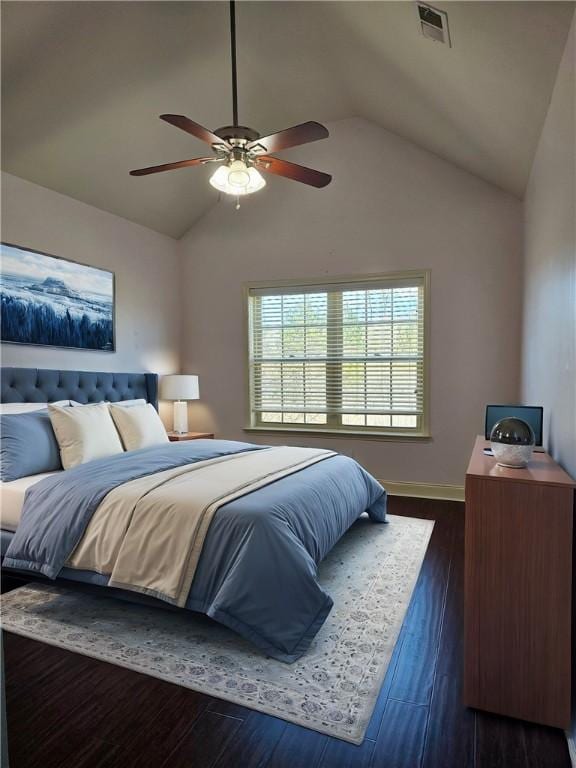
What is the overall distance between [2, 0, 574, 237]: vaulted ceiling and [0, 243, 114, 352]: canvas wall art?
2.17 feet

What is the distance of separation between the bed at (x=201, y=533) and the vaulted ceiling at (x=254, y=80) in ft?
7.99

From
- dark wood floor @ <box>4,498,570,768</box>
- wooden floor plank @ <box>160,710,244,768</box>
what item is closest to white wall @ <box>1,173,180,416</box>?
dark wood floor @ <box>4,498,570,768</box>

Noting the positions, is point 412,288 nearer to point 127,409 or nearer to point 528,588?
point 127,409

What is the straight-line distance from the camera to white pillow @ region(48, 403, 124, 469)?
3294 mm

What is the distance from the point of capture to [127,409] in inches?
156

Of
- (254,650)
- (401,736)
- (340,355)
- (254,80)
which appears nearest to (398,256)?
(340,355)

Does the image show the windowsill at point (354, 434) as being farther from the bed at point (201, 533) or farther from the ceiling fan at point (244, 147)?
the ceiling fan at point (244, 147)

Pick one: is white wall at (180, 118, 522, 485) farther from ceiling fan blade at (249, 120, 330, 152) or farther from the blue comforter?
ceiling fan blade at (249, 120, 330, 152)

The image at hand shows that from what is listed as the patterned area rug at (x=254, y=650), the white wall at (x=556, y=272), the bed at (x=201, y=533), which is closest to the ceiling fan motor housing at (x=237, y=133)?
the white wall at (x=556, y=272)

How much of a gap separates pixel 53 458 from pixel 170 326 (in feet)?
8.65

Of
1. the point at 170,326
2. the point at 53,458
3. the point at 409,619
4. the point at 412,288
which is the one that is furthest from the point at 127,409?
the point at 412,288

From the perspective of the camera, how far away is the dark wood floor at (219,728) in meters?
1.57

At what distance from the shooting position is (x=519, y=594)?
1.77 meters

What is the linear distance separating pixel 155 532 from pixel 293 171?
7.42 ft
